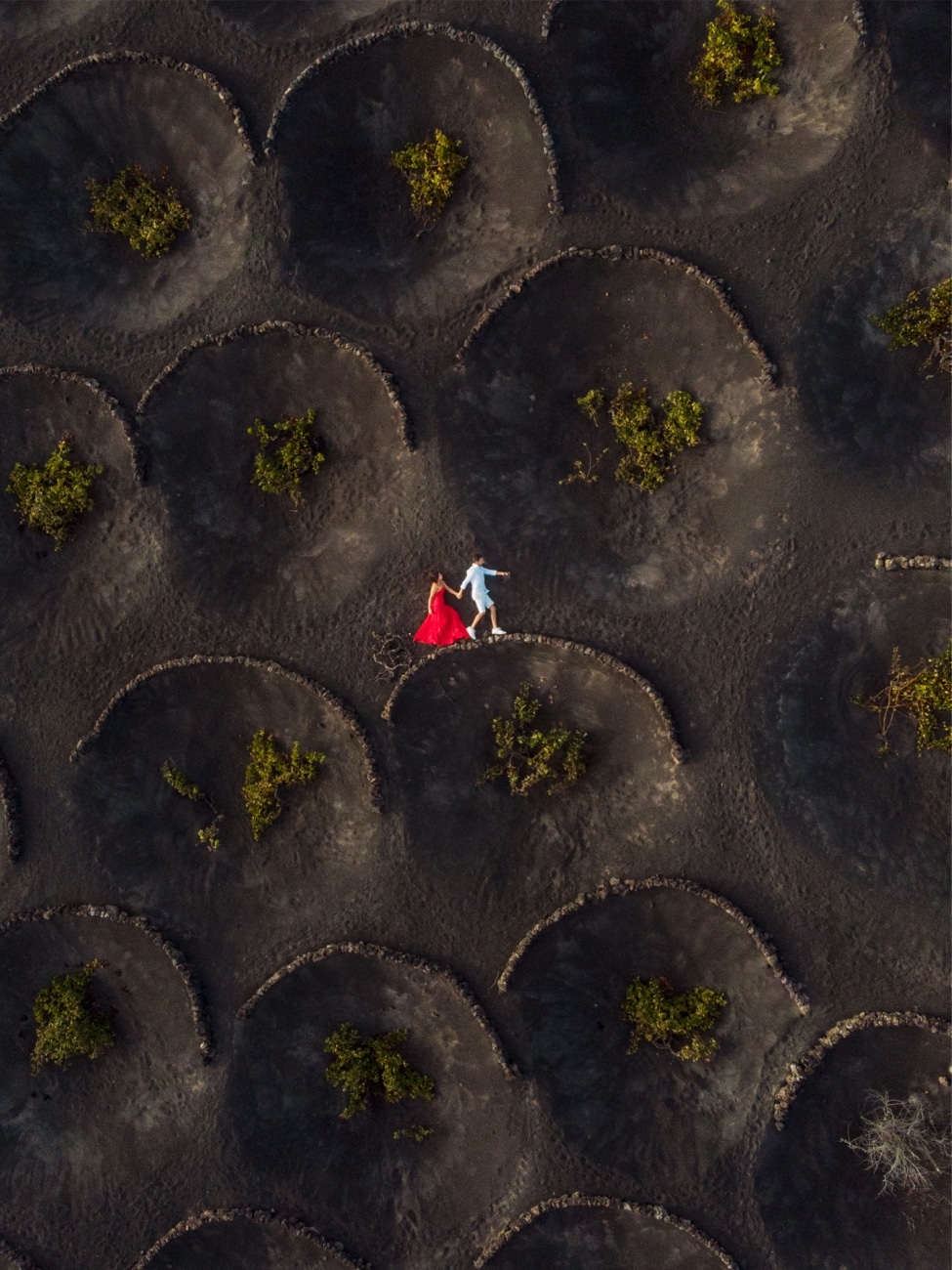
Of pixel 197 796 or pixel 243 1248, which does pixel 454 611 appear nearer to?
pixel 197 796

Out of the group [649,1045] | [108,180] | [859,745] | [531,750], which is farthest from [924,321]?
[108,180]

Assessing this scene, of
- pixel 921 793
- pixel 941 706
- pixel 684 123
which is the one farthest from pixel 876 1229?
pixel 684 123

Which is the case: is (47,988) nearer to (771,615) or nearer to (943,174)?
(771,615)

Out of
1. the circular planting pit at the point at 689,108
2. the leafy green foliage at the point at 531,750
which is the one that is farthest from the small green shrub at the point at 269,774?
the circular planting pit at the point at 689,108

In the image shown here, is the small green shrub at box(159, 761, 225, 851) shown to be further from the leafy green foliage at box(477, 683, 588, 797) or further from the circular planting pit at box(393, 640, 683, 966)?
the leafy green foliage at box(477, 683, 588, 797)

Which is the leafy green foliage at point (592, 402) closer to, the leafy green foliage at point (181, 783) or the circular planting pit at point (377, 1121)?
the leafy green foliage at point (181, 783)

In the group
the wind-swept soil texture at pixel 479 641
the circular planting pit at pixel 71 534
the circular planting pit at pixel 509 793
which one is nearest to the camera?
the wind-swept soil texture at pixel 479 641
